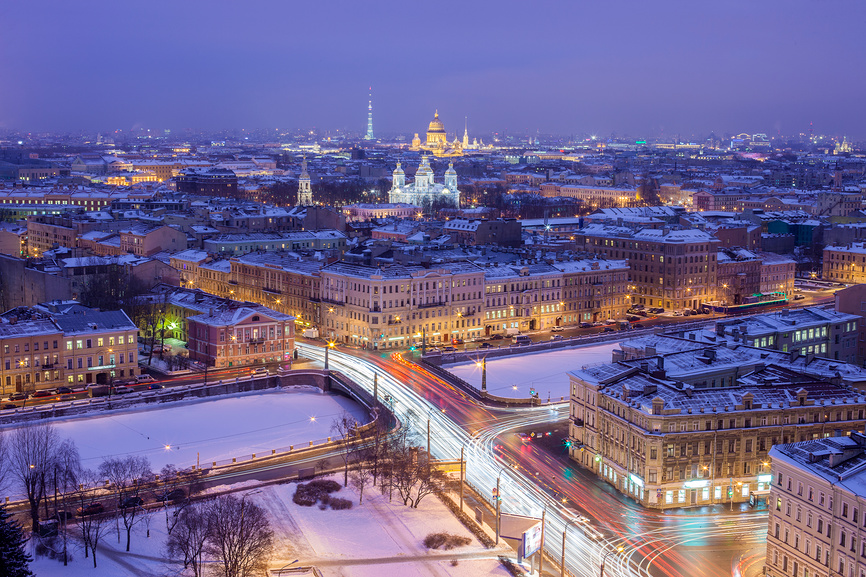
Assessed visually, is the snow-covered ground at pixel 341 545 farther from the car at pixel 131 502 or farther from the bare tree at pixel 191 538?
the car at pixel 131 502

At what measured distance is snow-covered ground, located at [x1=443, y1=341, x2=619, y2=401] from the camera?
53.1m

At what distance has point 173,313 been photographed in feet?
209

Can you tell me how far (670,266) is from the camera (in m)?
→ 79.7

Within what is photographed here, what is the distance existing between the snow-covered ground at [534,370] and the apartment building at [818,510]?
19634 millimetres

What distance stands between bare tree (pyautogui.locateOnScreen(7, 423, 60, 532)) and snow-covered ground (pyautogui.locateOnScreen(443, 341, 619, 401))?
21729mm

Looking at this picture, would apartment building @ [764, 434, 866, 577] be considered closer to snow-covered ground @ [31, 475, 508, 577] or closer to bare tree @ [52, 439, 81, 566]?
snow-covered ground @ [31, 475, 508, 577]

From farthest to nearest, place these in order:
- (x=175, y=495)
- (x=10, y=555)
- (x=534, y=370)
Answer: (x=534, y=370), (x=175, y=495), (x=10, y=555)

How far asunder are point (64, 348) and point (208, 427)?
1035 cm

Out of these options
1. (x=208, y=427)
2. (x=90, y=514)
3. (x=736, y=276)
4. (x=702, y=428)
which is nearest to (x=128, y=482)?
(x=90, y=514)

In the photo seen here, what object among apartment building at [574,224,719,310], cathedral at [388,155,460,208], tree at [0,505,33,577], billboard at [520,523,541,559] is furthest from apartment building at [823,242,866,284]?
tree at [0,505,33,577]

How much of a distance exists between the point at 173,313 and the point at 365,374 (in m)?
14.9

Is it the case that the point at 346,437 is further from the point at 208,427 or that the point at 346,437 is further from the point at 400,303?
the point at 400,303

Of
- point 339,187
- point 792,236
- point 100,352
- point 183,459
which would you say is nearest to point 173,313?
point 100,352

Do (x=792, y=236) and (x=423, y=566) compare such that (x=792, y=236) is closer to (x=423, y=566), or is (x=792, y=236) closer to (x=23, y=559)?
(x=423, y=566)
